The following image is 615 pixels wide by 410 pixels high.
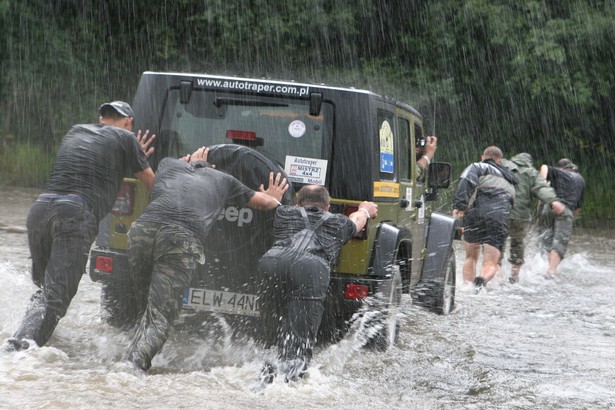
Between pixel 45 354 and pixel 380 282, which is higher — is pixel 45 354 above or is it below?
below

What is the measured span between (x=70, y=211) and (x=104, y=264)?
687 mm

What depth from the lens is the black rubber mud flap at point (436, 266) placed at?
8680 millimetres

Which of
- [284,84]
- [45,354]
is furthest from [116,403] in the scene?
[284,84]

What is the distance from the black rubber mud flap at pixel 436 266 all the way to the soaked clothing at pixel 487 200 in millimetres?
2306

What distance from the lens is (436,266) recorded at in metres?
8.68

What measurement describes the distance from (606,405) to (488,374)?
3.18 feet

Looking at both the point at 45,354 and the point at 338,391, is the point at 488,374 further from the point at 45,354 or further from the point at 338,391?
the point at 45,354

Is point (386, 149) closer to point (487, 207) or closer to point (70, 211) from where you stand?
point (70, 211)

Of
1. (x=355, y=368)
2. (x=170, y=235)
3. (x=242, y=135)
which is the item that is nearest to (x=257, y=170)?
(x=242, y=135)

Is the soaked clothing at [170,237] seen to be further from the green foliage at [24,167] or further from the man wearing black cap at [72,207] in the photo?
the green foliage at [24,167]

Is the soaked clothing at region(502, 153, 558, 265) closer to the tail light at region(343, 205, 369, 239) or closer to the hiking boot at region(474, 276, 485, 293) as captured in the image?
the hiking boot at region(474, 276, 485, 293)

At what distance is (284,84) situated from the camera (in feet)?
21.7

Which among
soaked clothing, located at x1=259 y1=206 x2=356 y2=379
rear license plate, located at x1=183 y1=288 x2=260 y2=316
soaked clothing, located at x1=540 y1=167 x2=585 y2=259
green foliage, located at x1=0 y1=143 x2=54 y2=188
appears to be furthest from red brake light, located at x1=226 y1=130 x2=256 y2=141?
green foliage, located at x1=0 y1=143 x2=54 y2=188

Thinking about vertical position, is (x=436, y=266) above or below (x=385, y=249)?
below
